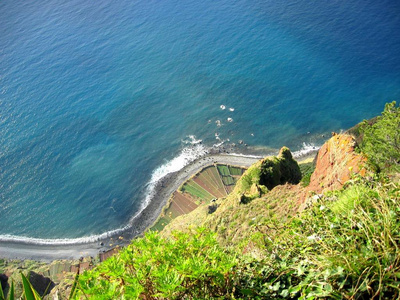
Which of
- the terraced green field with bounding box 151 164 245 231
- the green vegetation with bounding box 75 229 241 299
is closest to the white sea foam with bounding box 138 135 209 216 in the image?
the terraced green field with bounding box 151 164 245 231

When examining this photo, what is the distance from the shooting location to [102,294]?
6.68 meters

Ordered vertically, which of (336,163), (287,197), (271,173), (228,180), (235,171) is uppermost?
(336,163)

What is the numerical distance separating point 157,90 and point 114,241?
4327 centimetres

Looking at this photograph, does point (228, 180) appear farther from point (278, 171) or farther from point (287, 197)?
point (287, 197)

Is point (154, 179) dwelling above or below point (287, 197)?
below

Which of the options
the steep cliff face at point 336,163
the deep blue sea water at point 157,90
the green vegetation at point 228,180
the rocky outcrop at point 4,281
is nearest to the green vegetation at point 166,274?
the steep cliff face at point 336,163

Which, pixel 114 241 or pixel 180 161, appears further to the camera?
pixel 180 161

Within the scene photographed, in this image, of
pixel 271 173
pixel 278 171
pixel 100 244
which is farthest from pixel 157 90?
pixel 271 173

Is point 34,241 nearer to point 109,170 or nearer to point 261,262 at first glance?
point 109,170

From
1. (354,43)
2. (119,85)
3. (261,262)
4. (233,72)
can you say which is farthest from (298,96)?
(261,262)

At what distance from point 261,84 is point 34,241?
219ft

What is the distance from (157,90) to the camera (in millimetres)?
85938

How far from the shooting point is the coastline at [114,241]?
6056cm

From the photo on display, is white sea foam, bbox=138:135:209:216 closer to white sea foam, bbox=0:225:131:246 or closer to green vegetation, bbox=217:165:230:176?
green vegetation, bbox=217:165:230:176
